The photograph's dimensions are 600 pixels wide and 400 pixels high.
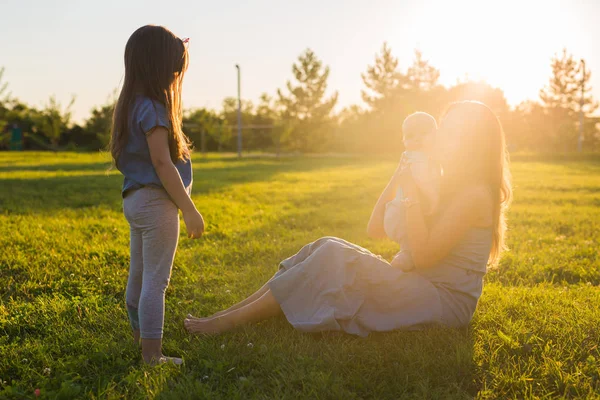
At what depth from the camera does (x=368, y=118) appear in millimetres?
40969

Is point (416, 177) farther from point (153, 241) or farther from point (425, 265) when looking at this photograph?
point (153, 241)

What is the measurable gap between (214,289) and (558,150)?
119 ft

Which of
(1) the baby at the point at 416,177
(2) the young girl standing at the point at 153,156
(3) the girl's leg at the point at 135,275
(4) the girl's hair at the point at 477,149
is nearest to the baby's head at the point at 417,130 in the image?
(1) the baby at the point at 416,177

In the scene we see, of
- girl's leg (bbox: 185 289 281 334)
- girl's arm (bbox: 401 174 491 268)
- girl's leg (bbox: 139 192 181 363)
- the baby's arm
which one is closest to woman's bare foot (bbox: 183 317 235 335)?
girl's leg (bbox: 185 289 281 334)

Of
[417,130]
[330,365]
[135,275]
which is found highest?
[417,130]

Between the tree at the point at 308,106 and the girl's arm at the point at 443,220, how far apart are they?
37.1 m

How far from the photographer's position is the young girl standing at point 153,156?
2645 mm

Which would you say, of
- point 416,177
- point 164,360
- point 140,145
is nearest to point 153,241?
point 140,145

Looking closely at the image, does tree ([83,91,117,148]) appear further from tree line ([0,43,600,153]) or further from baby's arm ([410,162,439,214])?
baby's arm ([410,162,439,214])

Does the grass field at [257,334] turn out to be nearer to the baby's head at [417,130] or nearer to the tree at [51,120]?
the baby's head at [417,130]

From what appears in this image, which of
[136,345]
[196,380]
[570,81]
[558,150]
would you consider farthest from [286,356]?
[570,81]

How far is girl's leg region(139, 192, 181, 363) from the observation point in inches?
108

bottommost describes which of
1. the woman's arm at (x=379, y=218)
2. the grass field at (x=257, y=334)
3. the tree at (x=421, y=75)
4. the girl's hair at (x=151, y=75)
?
the grass field at (x=257, y=334)

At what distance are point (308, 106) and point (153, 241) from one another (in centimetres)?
3859
